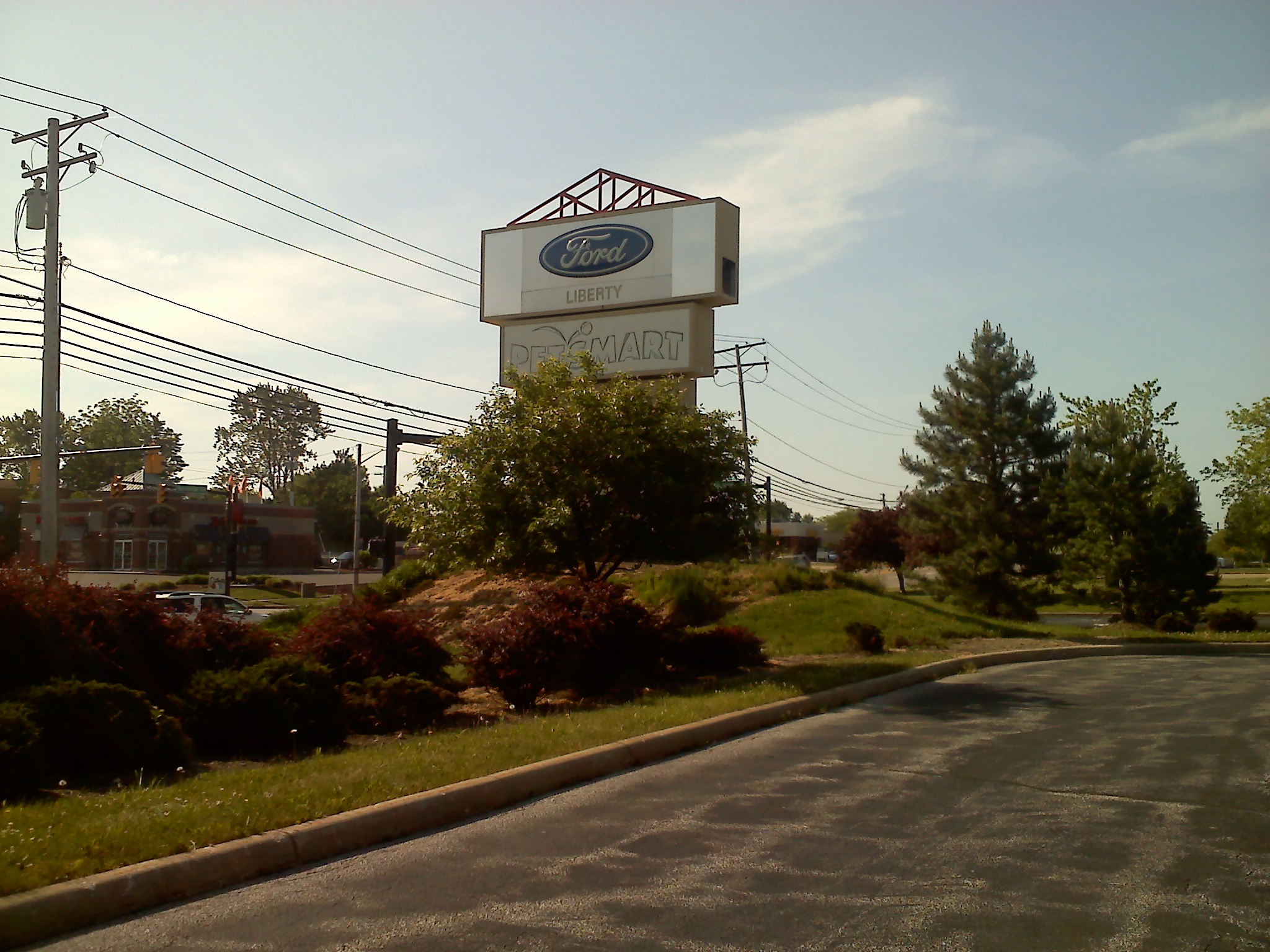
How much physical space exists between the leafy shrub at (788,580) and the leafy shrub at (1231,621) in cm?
1056

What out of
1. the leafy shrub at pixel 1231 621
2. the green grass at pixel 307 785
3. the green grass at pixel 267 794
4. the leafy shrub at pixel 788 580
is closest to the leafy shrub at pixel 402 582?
the leafy shrub at pixel 788 580

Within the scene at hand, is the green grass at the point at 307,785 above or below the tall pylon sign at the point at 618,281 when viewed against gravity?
below

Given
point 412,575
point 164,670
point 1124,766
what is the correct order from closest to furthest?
1. point 1124,766
2. point 164,670
3. point 412,575

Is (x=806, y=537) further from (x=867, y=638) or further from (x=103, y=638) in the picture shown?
(x=103, y=638)

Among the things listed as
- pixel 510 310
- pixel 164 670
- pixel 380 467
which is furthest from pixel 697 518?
pixel 380 467

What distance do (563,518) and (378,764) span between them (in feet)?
22.3

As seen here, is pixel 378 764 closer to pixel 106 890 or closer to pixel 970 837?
pixel 106 890

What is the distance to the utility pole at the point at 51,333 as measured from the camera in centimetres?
2459

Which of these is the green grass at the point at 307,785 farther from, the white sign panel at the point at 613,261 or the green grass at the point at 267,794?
the white sign panel at the point at 613,261

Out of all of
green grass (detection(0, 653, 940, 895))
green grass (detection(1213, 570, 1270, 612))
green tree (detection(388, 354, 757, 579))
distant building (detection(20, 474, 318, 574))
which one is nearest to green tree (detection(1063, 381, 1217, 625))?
green grass (detection(1213, 570, 1270, 612))

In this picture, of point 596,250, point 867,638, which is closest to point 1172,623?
point 867,638

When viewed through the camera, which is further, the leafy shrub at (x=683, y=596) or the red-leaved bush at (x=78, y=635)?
the leafy shrub at (x=683, y=596)

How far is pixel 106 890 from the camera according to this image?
213 inches

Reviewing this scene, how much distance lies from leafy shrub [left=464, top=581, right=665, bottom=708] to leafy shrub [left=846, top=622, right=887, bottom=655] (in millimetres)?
5507
